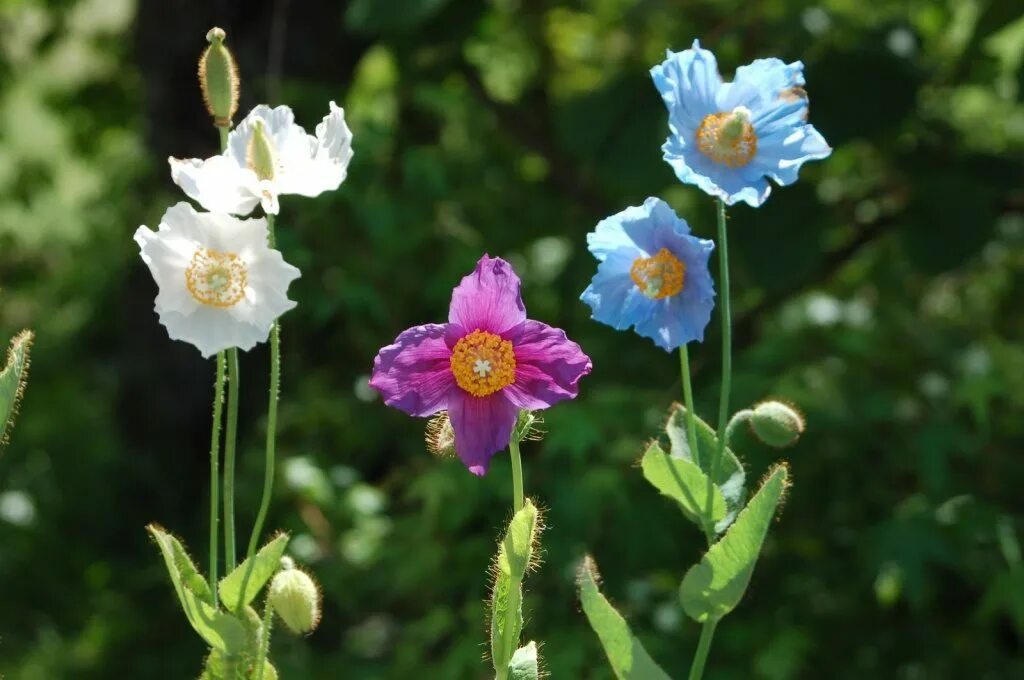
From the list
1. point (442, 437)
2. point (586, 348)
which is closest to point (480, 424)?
point (442, 437)

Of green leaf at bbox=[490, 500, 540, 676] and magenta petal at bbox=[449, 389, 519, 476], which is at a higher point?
magenta petal at bbox=[449, 389, 519, 476]

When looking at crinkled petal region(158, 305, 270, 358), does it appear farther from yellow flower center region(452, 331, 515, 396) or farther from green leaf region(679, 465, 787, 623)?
green leaf region(679, 465, 787, 623)

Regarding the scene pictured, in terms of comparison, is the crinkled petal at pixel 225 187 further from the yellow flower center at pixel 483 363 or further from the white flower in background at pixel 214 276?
the yellow flower center at pixel 483 363

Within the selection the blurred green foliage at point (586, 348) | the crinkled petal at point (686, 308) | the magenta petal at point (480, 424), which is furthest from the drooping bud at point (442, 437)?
the blurred green foliage at point (586, 348)

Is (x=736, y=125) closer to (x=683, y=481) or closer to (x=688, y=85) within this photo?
(x=688, y=85)

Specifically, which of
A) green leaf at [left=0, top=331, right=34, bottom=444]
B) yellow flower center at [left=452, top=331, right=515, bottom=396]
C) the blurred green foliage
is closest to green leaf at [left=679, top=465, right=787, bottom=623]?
yellow flower center at [left=452, top=331, right=515, bottom=396]

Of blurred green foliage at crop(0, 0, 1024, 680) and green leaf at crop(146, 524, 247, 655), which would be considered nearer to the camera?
green leaf at crop(146, 524, 247, 655)
